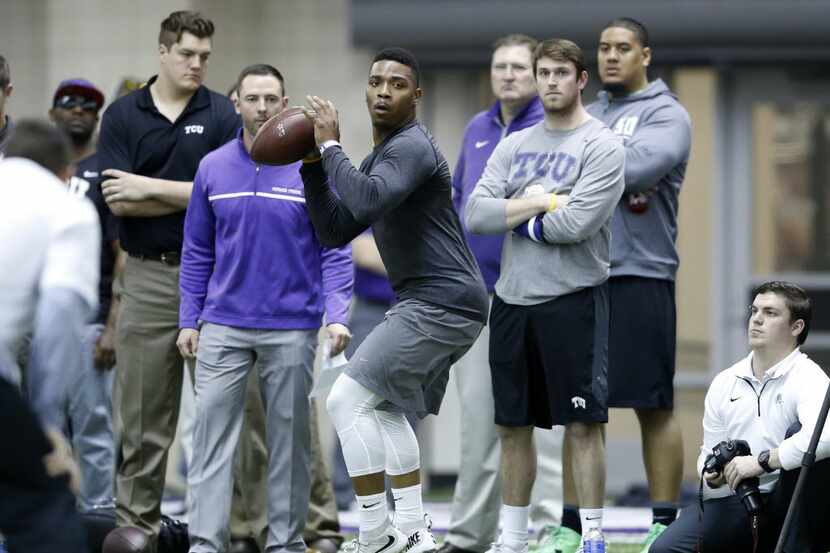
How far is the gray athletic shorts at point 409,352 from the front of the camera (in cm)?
670

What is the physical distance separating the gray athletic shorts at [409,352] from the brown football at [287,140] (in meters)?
0.74

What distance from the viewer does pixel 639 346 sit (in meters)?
7.56

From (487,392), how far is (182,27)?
7.31 feet

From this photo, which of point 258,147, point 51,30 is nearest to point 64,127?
point 258,147

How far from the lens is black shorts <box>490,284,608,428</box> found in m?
7.07

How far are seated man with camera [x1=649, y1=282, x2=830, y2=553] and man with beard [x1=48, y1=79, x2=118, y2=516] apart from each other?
309cm

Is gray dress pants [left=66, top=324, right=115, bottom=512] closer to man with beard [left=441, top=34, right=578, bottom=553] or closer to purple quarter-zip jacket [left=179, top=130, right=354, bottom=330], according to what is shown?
purple quarter-zip jacket [left=179, top=130, right=354, bottom=330]

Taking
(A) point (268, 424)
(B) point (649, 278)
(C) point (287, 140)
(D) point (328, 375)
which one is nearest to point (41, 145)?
(C) point (287, 140)

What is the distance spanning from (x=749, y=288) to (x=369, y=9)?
124 inches

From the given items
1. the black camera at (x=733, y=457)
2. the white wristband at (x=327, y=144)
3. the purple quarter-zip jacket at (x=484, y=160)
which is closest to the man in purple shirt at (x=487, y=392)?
the purple quarter-zip jacket at (x=484, y=160)

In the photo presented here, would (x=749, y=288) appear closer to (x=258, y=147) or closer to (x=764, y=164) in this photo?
(x=764, y=164)

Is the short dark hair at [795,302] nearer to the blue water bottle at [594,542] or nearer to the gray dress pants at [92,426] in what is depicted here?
the blue water bottle at [594,542]

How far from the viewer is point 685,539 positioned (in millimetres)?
6855

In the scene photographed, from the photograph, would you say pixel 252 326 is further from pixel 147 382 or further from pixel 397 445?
pixel 397 445
